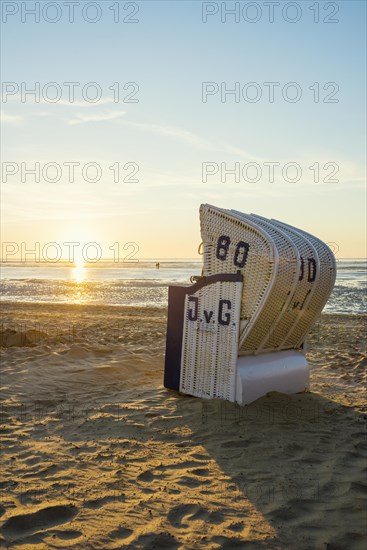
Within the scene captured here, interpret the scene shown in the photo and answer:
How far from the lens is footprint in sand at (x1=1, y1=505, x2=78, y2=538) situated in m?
3.79

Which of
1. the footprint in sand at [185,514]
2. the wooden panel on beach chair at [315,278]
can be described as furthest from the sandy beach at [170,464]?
the wooden panel on beach chair at [315,278]

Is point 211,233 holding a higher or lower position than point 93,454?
higher

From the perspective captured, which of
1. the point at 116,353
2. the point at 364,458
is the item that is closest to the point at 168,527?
the point at 364,458

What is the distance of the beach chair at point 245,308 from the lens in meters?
6.32

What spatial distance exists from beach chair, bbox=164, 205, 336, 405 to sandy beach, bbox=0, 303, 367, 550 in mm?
346

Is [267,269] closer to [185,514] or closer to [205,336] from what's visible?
[205,336]

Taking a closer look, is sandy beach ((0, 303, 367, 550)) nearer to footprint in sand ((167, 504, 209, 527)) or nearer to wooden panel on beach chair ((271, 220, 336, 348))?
footprint in sand ((167, 504, 209, 527))

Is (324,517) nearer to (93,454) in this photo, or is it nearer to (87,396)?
(93,454)

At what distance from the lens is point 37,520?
3.94m

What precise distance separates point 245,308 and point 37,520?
3.49m

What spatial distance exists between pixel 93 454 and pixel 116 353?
17.4 feet

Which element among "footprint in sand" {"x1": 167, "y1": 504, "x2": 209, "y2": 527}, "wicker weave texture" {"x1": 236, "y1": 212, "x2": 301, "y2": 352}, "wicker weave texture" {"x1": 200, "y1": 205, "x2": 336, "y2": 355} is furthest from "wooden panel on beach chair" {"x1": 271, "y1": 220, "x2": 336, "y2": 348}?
"footprint in sand" {"x1": 167, "y1": 504, "x2": 209, "y2": 527}

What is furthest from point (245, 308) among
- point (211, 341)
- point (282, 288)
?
point (211, 341)

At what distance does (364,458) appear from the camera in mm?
5098
